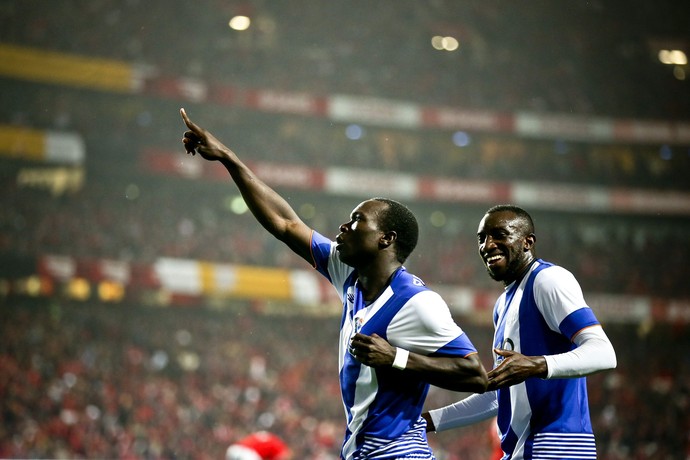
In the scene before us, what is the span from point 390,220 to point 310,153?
26.2 m

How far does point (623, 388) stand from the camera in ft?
78.7

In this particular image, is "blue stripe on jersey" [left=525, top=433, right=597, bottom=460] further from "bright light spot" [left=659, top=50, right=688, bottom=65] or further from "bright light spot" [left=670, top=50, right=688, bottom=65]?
"bright light spot" [left=670, top=50, right=688, bottom=65]

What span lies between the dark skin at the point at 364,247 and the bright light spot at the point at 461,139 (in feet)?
90.6

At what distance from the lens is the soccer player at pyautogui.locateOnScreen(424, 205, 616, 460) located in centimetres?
318

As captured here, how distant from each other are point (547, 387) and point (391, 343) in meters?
0.73

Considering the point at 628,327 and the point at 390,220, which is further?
the point at 628,327

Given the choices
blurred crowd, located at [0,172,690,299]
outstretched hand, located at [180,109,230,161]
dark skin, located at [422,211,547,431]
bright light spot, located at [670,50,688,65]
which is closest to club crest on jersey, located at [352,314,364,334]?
dark skin, located at [422,211,547,431]

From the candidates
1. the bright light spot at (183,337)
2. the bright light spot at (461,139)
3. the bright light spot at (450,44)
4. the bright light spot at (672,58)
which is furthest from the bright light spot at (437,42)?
the bright light spot at (183,337)

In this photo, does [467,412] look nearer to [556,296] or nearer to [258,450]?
[556,296]

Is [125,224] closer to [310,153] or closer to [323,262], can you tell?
[310,153]

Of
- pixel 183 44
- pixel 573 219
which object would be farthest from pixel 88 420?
pixel 573 219

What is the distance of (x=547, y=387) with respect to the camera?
11.3ft

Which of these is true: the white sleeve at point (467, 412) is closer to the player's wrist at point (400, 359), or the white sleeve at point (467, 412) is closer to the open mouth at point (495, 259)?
the open mouth at point (495, 259)

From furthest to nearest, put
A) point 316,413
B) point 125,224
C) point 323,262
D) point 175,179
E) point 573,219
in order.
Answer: point 573,219
point 175,179
point 125,224
point 316,413
point 323,262
